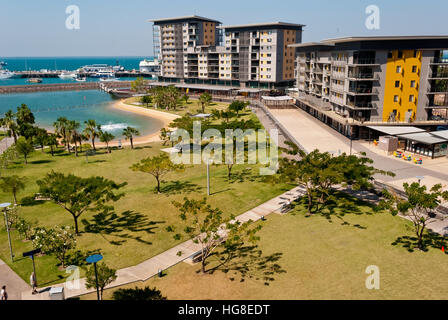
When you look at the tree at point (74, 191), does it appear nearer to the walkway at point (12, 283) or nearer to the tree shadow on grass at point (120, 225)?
the tree shadow on grass at point (120, 225)

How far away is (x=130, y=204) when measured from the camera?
46.5 meters

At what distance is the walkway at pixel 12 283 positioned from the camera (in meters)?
28.0

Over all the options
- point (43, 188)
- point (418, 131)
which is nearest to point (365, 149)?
point (418, 131)

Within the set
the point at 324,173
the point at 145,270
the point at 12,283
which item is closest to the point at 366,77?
the point at 324,173

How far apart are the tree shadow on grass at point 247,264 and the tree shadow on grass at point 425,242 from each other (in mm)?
12225

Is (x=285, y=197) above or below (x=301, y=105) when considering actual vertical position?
below

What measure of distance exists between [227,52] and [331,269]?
13934 centimetres

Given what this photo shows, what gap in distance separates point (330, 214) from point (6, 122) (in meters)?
74.6

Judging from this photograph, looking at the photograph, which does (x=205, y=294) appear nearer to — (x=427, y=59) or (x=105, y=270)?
(x=105, y=270)

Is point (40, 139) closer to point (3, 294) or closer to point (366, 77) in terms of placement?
point (3, 294)

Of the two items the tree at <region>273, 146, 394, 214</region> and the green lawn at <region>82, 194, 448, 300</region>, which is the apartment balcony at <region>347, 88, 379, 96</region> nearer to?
the tree at <region>273, 146, 394, 214</region>

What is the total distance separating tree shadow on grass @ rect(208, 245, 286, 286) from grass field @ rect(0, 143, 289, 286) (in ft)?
20.7

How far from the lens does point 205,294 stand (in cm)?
2767

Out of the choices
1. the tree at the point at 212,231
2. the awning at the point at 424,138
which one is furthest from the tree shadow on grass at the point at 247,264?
the awning at the point at 424,138
